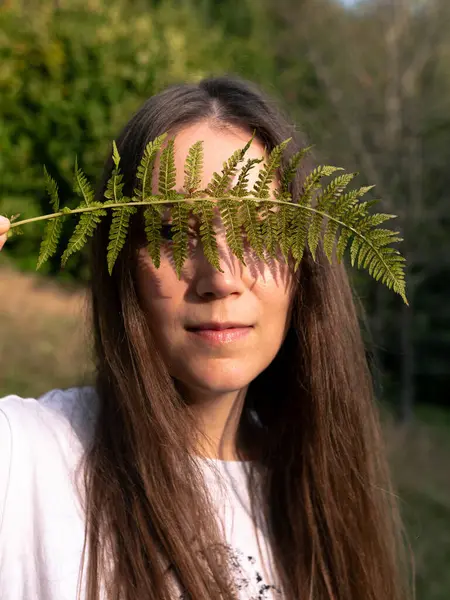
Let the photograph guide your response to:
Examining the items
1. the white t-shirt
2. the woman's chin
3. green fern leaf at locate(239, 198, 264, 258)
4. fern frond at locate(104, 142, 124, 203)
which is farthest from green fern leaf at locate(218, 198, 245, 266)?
the white t-shirt

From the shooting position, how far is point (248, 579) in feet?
6.23

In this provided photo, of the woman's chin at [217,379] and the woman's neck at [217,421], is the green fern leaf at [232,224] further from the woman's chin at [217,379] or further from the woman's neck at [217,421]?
the woman's neck at [217,421]

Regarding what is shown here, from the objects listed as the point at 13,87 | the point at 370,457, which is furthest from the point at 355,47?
the point at 370,457

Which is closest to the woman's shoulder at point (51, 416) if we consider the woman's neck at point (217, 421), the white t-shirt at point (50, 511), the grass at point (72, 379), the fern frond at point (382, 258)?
the white t-shirt at point (50, 511)

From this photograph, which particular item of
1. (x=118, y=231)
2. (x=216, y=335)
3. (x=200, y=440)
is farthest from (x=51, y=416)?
(x=118, y=231)

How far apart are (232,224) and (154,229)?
0.19 metres

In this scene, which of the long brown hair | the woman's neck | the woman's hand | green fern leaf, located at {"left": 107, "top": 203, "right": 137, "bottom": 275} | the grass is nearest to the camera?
the woman's hand

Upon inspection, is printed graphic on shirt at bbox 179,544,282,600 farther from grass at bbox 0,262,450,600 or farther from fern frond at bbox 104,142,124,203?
grass at bbox 0,262,450,600

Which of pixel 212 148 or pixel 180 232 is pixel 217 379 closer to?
pixel 180 232

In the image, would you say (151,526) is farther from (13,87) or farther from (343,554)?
(13,87)

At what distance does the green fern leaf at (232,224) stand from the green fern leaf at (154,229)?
15 cm

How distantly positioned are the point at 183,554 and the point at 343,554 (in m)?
0.63

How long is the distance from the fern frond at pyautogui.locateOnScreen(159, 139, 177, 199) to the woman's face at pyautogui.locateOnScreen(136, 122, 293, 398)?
0.33ft

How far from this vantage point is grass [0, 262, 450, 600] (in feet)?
16.4
